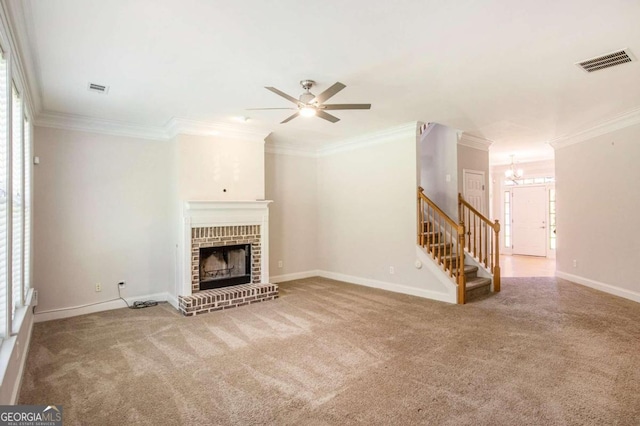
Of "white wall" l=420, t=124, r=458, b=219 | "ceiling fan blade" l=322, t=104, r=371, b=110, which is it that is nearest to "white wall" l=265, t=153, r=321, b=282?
"white wall" l=420, t=124, r=458, b=219

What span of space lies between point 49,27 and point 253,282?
3.98 m

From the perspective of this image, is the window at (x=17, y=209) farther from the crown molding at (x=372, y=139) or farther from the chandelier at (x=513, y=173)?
the chandelier at (x=513, y=173)

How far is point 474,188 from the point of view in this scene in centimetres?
638

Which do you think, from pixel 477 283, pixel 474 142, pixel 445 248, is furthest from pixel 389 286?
pixel 474 142

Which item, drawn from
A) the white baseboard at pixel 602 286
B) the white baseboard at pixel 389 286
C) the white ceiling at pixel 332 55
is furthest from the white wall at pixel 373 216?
the white baseboard at pixel 602 286

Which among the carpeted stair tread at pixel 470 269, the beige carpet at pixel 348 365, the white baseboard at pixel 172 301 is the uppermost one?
the carpeted stair tread at pixel 470 269

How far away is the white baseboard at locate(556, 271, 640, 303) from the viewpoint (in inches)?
191

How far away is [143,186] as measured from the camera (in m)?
5.10

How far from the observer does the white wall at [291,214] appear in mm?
6453

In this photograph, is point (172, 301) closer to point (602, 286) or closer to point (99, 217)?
point (99, 217)

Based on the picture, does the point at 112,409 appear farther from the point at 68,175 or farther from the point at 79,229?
the point at 68,175

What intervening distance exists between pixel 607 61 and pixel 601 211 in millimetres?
3360

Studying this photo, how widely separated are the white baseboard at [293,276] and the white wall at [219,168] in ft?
5.62

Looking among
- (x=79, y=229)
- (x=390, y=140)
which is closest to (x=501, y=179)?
(x=390, y=140)
